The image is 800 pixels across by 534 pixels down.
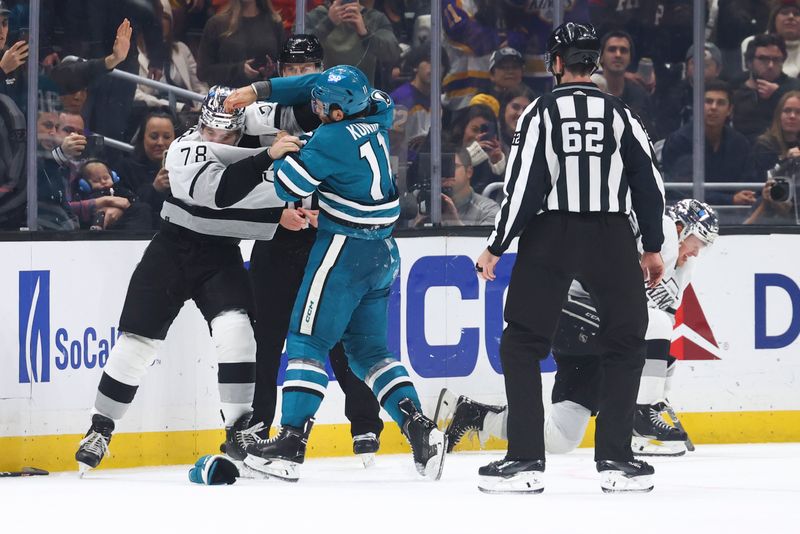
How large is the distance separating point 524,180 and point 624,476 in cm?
89

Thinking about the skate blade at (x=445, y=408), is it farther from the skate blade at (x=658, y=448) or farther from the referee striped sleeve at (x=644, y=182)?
the referee striped sleeve at (x=644, y=182)

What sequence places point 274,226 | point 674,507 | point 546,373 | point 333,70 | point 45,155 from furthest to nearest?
point 546,373
point 45,155
point 274,226
point 333,70
point 674,507

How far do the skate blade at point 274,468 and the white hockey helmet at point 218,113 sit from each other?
1.07 m

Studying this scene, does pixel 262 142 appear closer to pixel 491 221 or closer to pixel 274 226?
pixel 274 226

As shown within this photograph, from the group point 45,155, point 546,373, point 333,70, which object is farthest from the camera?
point 546,373

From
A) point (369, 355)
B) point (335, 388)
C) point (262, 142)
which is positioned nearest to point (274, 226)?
point (262, 142)

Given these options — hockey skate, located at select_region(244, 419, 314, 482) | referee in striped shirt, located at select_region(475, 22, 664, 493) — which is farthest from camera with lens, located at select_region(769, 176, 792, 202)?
hockey skate, located at select_region(244, 419, 314, 482)

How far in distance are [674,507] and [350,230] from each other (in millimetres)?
1317

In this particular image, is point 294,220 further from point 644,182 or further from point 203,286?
point 644,182

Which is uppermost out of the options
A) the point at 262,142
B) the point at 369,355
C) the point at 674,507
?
the point at 262,142

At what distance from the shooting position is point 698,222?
5.52 meters

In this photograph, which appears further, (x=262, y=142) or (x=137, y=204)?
(x=137, y=204)

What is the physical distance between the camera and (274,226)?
4844mm

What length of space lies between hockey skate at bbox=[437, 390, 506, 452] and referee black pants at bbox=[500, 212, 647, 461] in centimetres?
122
